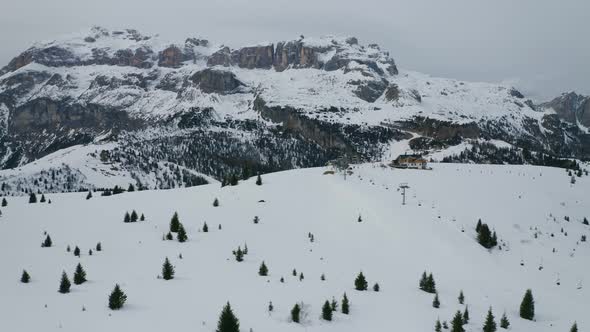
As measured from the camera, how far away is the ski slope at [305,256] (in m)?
30.3

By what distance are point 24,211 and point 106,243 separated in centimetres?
2470

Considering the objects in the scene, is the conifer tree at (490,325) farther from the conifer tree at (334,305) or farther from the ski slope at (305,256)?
the conifer tree at (334,305)

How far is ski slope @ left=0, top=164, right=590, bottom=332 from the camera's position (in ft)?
99.6

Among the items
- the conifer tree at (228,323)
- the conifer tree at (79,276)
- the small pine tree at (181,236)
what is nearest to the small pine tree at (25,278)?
the conifer tree at (79,276)

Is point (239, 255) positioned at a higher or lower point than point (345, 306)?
higher

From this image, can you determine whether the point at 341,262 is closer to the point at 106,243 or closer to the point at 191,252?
the point at 191,252

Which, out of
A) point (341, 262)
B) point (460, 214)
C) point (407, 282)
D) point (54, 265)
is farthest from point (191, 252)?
point (460, 214)

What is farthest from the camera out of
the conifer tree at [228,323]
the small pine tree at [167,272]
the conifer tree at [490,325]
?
the small pine tree at [167,272]

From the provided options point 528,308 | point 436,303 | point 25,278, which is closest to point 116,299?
point 25,278

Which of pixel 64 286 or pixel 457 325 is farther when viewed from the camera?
pixel 64 286

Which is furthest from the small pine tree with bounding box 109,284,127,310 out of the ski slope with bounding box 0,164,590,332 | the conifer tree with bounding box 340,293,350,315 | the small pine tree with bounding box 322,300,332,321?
the conifer tree with bounding box 340,293,350,315

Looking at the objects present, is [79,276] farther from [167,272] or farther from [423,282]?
[423,282]

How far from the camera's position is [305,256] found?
4459 centimetres

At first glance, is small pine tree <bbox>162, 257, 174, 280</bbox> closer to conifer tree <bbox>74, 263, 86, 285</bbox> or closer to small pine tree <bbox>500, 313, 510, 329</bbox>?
conifer tree <bbox>74, 263, 86, 285</bbox>
